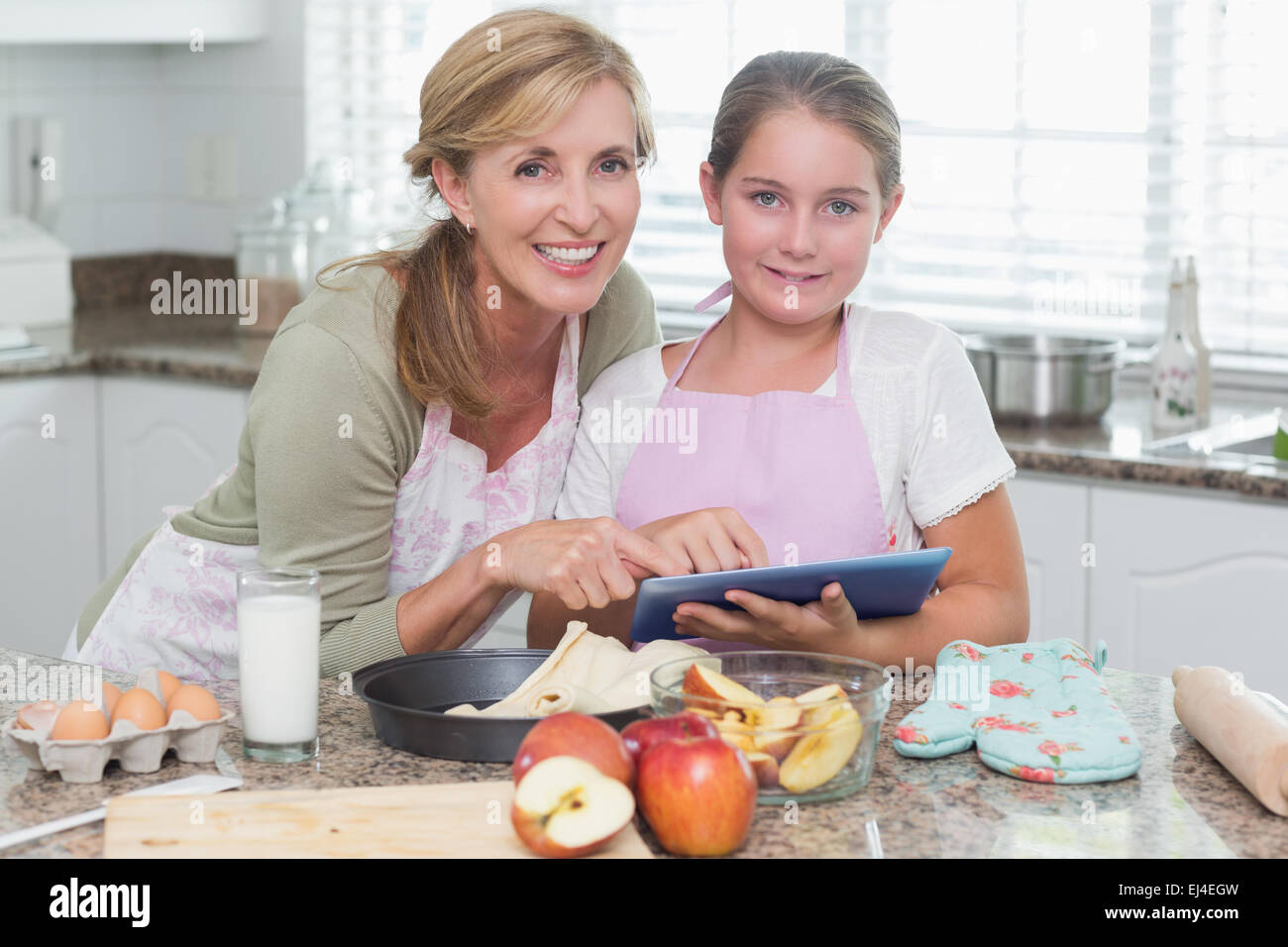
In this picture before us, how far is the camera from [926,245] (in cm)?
313

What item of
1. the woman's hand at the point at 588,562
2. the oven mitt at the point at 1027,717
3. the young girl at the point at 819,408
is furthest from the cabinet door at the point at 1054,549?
the woman's hand at the point at 588,562

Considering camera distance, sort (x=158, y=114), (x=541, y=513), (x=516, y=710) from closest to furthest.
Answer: (x=516, y=710)
(x=541, y=513)
(x=158, y=114)

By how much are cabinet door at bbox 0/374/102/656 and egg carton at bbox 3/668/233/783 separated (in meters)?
2.05

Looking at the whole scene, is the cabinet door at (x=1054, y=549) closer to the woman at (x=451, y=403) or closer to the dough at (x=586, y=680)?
the woman at (x=451, y=403)

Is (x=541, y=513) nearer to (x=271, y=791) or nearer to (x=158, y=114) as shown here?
(x=271, y=791)

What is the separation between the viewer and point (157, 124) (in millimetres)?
3916

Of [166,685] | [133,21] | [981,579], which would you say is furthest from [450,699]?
[133,21]

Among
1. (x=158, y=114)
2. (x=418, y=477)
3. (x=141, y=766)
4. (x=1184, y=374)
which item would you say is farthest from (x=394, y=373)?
(x=158, y=114)

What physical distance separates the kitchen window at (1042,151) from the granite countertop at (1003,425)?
9.3 inches

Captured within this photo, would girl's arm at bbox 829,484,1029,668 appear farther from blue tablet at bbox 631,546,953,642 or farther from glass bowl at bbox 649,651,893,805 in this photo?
glass bowl at bbox 649,651,893,805

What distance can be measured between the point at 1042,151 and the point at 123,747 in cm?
230

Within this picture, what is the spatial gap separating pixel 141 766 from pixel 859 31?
2382 millimetres

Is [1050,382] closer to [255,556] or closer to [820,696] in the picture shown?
[255,556]

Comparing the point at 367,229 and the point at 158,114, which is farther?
the point at 158,114
